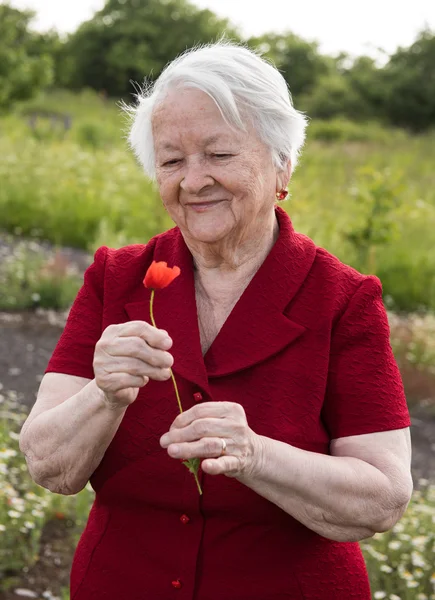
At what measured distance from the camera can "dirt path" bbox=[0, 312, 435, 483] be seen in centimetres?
549

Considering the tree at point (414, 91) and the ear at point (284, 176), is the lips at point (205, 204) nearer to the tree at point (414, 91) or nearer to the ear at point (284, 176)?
the ear at point (284, 176)

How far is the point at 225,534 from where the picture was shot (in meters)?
1.84

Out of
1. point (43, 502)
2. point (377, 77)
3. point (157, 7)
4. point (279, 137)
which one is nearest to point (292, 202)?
point (43, 502)

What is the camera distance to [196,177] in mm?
1854

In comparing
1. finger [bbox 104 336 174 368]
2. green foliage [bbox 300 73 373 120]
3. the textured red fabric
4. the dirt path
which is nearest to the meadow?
the dirt path

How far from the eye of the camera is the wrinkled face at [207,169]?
6.02 ft

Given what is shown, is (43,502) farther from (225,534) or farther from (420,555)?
(225,534)

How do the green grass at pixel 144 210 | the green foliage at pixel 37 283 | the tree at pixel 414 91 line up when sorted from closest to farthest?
1. the green foliage at pixel 37 283
2. the green grass at pixel 144 210
3. the tree at pixel 414 91

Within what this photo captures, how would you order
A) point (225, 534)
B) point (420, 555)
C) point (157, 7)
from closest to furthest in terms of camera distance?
point (225, 534)
point (420, 555)
point (157, 7)

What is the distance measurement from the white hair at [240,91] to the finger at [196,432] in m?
0.69

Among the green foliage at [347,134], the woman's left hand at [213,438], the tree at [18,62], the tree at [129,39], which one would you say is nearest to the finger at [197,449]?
the woman's left hand at [213,438]

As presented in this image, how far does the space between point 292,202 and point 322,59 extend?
1801 inches

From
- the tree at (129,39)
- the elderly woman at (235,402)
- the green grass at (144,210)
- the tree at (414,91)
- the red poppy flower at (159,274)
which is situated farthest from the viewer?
the tree at (129,39)

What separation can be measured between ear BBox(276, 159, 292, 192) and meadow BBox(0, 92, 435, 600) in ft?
6.14
